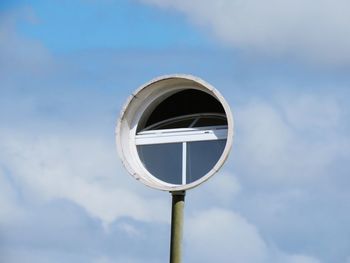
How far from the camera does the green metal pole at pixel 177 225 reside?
1941 centimetres

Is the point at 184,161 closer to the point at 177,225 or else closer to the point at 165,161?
the point at 165,161

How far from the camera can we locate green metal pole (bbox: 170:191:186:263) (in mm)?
19406

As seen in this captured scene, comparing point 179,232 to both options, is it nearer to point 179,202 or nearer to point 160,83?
point 179,202

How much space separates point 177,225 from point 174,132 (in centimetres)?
97

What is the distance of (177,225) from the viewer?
1944 centimetres

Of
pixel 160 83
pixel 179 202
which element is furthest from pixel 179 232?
pixel 160 83

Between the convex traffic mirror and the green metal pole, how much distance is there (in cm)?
11

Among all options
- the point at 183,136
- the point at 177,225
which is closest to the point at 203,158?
the point at 183,136

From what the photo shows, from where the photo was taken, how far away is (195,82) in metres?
19.6

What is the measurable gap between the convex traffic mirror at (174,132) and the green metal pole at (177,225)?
114 millimetres

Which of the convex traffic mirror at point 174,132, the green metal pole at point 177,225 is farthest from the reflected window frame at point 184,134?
the green metal pole at point 177,225

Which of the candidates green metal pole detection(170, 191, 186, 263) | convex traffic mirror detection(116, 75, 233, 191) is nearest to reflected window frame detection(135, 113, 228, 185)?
convex traffic mirror detection(116, 75, 233, 191)

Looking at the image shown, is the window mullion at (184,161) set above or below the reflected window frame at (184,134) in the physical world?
below

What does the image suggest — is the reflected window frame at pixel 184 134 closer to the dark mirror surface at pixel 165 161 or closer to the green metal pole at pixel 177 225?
the dark mirror surface at pixel 165 161
